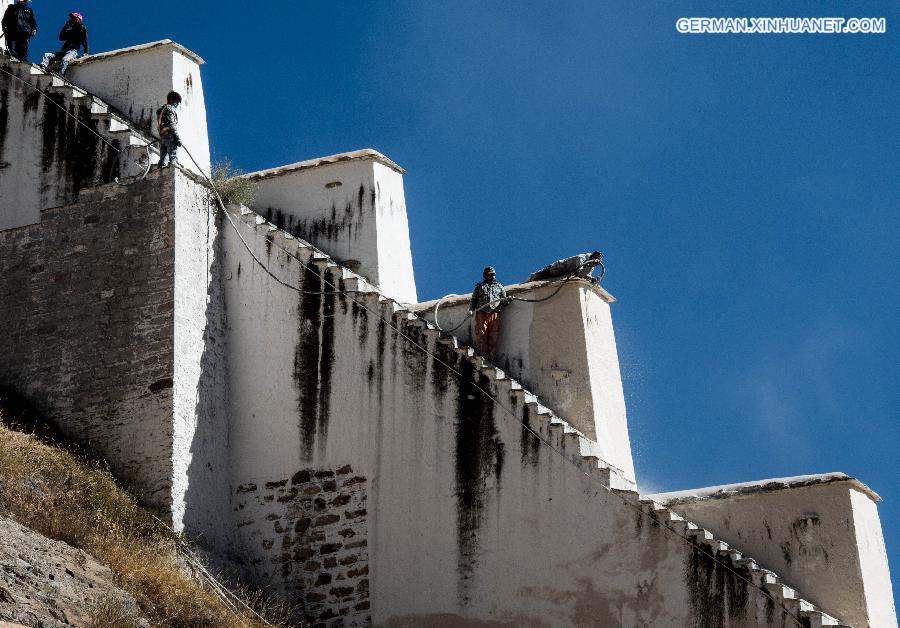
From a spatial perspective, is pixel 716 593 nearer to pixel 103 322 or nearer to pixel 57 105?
pixel 103 322

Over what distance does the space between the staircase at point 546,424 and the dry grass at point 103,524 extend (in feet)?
12.9

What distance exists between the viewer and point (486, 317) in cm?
2411

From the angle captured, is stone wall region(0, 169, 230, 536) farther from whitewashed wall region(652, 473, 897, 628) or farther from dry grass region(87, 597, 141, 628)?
whitewashed wall region(652, 473, 897, 628)

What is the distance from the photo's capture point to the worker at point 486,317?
2406cm

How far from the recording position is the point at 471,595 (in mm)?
21031

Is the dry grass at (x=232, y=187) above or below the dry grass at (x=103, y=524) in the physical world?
above

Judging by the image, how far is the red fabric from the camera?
24.1m

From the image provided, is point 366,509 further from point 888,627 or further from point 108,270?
point 888,627

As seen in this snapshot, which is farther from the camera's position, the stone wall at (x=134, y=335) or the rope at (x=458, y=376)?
the stone wall at (x=134, y=335)

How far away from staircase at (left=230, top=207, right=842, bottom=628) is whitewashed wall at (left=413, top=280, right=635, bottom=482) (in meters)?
0.69

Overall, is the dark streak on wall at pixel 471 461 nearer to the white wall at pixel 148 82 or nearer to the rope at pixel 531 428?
the rope at pixel 531 428

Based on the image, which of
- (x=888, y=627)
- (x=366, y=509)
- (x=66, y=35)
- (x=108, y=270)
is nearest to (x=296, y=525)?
(x=366, y=509)

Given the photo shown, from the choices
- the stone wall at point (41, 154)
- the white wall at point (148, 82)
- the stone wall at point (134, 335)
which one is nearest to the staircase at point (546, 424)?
the stone wall at point (134, 335)

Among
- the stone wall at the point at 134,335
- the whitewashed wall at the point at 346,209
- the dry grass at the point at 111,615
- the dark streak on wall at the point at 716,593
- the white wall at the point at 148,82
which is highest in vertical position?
the white wall at the point at 148,82
